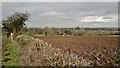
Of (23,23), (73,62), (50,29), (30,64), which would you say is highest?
(73,62)

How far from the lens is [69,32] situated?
56875mm

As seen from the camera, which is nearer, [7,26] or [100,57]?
[100,57]

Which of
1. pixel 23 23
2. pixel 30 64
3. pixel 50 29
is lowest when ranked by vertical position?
pixel 50 29

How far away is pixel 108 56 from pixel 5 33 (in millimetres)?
43543

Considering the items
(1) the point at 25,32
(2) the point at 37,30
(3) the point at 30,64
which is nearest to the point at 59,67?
(3) the point at 30,64

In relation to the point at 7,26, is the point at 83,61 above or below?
above

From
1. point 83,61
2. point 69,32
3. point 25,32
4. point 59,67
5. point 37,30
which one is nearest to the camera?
point 83,61

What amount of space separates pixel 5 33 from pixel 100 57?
1706 inches

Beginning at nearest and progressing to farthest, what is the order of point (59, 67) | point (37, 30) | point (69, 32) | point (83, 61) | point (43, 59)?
point (83, 61) < point (59, 67) < point (43, 59) < point (69, 32) < point (37, 30)

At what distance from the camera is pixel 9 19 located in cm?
5097

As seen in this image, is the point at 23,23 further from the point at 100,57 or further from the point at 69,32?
the point at 100,57

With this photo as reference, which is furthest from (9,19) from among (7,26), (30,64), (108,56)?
(108,56)

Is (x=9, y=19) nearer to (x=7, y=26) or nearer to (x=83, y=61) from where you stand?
(x=7, y=26)

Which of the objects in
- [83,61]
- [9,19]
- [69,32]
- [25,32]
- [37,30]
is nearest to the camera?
[83,61]
